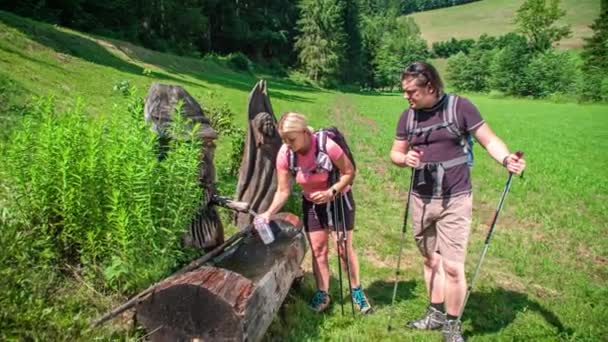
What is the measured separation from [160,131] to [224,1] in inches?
2350

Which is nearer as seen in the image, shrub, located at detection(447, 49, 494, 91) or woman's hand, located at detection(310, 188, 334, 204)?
woman's hand, located at detection(310, 188, 334, 204)

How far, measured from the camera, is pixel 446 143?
4316mm

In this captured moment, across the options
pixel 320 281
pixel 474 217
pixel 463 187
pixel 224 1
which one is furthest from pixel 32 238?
pixel 224 1

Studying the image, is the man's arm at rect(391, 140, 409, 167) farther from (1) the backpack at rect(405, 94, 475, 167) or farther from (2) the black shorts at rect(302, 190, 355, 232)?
(2) the black shorts at rect(302, 190, 355, 232)

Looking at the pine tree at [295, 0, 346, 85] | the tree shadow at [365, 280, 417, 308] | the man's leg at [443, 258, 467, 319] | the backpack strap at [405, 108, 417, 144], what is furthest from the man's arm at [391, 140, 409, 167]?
the pine tree at [295, 0, 346, 85]

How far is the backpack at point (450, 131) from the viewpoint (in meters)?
4.25

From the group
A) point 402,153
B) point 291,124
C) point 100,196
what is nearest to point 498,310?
point 402,153

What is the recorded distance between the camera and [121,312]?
132 inches

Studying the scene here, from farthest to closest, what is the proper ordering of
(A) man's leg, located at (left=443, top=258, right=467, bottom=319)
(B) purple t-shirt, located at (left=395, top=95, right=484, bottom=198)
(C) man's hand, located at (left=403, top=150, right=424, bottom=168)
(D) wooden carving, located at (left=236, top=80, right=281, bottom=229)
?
(D) wooden carving, located at (left=236, top=80, right=281, bottom=229) < (A) man's leg, located at (left=443, top=258, right=467, bottom=319) < (C) man's hand, located at (left=403, top=150, right=424, bottom=168) < (B) purple t-shirt, located at (left=395, top=95, right=484, bottom=198)

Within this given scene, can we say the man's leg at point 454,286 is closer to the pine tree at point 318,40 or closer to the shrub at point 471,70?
the pine tree at point 318,40

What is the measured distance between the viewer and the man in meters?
4.23

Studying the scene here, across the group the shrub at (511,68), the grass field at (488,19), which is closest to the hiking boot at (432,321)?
the shrub at (511,68)

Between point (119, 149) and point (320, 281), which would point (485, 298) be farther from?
point (119, 149)

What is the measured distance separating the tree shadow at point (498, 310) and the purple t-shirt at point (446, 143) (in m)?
1.87
